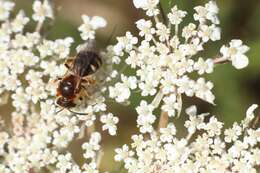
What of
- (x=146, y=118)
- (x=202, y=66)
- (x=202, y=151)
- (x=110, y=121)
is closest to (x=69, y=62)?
(x=110, y=121)

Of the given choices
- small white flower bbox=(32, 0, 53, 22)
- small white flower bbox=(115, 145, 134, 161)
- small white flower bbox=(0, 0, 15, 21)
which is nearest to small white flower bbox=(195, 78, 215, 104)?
small white flower bbox=(115, 145, 134, 161)

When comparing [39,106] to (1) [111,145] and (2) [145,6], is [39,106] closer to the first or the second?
(1) [111,145]

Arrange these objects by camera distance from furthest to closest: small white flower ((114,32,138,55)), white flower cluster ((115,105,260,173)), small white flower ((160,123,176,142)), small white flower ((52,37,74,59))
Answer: small white flower ((52,37,74,59)) < small white flower ((114,32,138,55)) < small white flower ((160,123,176,142)) < white flower cluster ((115,105,260,173))

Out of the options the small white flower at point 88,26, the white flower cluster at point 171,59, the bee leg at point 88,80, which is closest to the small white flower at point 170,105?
the white flower cluster at point 171,59

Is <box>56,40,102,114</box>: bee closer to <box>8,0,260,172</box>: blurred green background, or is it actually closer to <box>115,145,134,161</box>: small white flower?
<box>115,145,134,161</box>: small white flower

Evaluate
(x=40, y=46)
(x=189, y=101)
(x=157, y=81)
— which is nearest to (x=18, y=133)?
(x=40, y=46)

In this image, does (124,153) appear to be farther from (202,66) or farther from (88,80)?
(202,66)
